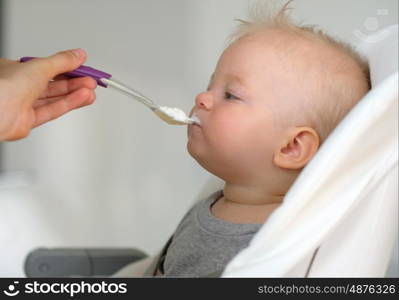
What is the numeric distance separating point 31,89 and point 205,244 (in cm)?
32

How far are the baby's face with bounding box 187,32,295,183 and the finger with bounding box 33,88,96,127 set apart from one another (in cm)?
15

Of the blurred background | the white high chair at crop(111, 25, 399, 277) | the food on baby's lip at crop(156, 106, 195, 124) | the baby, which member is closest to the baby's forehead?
the baby

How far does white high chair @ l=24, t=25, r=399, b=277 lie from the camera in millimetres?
590

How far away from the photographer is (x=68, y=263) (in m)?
1.29

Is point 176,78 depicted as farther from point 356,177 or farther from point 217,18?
point 356,177

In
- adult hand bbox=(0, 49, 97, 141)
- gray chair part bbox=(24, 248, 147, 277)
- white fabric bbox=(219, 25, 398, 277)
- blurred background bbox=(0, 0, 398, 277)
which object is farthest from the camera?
blurred background bbox=(0, 0, 398, 277)

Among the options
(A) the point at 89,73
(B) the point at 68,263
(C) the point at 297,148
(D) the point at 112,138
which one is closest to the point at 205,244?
(C) the point at 297,148

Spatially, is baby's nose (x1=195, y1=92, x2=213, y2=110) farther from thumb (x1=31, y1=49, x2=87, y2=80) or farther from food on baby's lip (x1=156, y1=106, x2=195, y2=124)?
thumb (x1=31, y1=49, x2=87, y2=80)

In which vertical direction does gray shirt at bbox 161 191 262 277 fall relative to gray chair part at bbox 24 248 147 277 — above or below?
above

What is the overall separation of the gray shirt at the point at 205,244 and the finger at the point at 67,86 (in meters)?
0.26

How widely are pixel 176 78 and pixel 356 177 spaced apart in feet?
4.26

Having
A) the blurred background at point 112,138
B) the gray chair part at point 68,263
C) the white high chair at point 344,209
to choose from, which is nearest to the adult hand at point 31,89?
the white high chair at point 344,209

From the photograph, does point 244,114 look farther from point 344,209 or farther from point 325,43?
point 344,209

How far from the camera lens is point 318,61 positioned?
840mm
